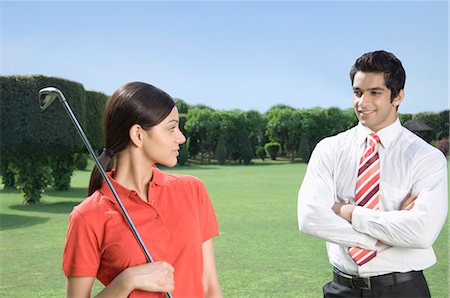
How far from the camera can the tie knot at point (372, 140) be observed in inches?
143

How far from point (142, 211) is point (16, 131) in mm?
17475

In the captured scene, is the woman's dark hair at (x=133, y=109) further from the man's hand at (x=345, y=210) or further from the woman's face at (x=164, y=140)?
the man's hand at (x=345, y=210)

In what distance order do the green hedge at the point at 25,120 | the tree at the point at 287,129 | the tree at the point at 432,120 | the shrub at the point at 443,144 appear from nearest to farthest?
the green hedge at the point at 25,120
the shrub at the point at 443,144
the tree at the point at 432,120
the tree at the point at 287,129

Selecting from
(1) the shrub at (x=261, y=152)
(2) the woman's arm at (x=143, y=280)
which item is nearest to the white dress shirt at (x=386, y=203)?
(2) the woman's arm at (x=143, y=280)

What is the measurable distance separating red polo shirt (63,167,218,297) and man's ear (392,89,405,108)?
169 cm

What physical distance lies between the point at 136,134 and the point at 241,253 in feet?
24.9

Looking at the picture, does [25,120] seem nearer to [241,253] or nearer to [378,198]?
[241,253]

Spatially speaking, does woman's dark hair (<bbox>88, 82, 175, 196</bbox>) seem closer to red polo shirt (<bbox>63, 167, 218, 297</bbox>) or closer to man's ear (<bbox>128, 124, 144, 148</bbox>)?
man's ear (<bbox>128, 124, 144, 148</bbox>)

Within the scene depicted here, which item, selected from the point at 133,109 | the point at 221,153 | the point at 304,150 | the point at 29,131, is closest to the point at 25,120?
the point at 29,131

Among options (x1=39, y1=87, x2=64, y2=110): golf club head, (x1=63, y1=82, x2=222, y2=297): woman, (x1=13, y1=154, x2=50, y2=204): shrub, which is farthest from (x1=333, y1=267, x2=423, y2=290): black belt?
(x1=13, y1=154, x2=50, y2=204): shrub

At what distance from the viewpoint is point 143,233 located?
239 cm

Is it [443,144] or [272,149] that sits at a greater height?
[443,144]

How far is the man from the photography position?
344 cm

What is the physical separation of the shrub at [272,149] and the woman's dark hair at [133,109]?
166 feet
